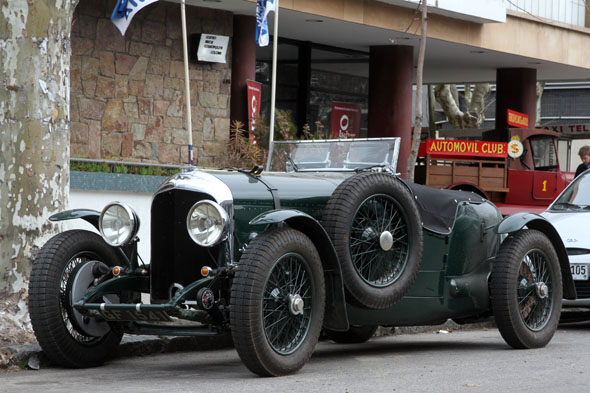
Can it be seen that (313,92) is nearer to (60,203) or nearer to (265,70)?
(265,70)

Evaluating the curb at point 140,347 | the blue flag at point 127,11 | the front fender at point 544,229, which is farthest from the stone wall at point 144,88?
the front fender at point 544,229

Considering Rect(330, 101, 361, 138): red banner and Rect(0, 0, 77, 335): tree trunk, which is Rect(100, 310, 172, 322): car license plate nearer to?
Rect(0, 0, 77, 335): tree trunk

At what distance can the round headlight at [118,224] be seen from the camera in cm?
645

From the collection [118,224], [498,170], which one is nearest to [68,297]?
[118,224]

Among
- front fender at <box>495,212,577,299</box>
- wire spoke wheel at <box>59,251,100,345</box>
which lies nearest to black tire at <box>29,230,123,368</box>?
wire spoke wheel at <box>59,251,100,345</box>

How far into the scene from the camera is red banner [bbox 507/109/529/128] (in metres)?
21.3

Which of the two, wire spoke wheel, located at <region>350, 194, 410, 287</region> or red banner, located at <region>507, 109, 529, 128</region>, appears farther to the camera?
red banner, located at <region>507, 109, 529, 128</region>

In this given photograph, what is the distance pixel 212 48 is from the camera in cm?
1664

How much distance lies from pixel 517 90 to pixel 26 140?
18.4 m

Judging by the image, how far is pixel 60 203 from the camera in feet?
24.9

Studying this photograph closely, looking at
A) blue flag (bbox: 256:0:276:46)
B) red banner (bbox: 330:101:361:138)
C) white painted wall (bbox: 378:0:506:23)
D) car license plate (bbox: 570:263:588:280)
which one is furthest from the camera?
red banner (bbox: 330:101:361:138)

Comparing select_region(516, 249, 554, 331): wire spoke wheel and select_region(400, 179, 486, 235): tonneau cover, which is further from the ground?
select_region(400, 179, 486, 235): tonneau cover

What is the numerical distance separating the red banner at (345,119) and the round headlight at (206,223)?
658 inches

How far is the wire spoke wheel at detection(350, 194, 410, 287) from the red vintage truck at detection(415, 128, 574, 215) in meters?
10.7
